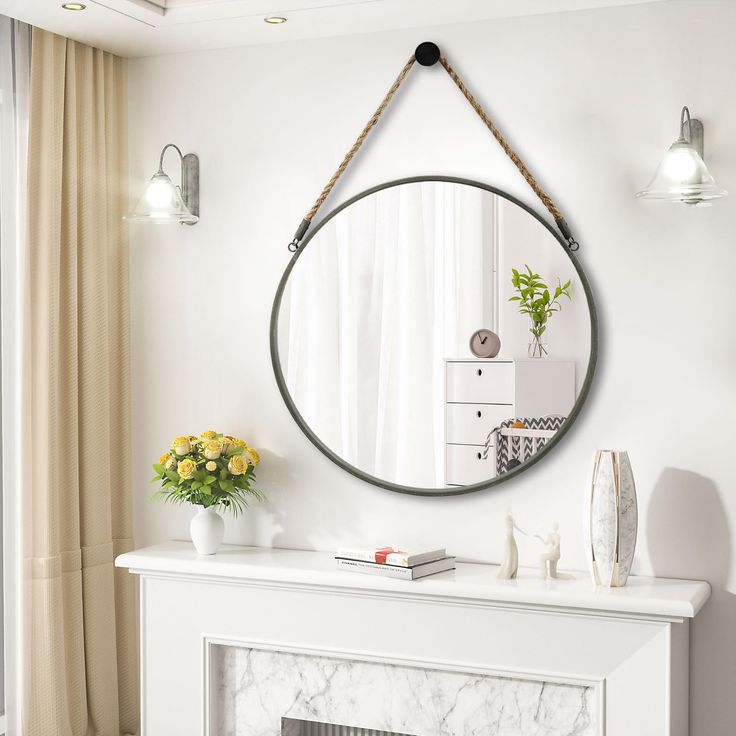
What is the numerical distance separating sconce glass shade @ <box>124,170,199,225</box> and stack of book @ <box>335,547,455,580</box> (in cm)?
113

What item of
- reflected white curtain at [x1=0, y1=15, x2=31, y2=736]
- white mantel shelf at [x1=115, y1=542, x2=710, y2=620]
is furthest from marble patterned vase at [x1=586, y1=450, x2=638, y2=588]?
reflected white curtain at [x1=0, y1=15, x2=31, y2=736]

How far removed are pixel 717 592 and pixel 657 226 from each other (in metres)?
0.98

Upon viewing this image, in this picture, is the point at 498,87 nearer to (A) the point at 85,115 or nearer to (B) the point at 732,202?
(B) the point at 732,202

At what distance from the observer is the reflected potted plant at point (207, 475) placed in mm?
2838

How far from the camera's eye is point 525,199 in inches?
108

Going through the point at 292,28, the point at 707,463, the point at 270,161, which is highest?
the point at 292,28

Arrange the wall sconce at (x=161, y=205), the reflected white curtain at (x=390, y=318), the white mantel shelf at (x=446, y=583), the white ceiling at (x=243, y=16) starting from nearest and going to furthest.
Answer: the white mantel shelf at (x=446, y=583) → the white ceiling at (x=243, y=16) → the reflected white curtain at (x=390, y=318) → the wall sconce at (x=161, y=205)

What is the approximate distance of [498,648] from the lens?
252cm

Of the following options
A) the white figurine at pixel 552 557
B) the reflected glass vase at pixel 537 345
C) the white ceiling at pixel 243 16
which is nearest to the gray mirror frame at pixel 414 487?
the reflected glass vase at pixel 537 345

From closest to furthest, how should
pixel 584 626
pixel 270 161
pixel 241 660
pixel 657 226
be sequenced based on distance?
pixel 584 626
pixel 657 226
pixel 241 660
pixel 270 161

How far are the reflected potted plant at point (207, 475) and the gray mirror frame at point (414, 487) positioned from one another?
0.72 feet

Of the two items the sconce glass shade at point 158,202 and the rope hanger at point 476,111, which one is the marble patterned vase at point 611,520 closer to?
the rope hanger at point 476,111

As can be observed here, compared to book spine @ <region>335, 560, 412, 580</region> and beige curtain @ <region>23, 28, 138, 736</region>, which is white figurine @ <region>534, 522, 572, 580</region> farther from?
beige curtain @ <region>23, 28, 138, 736</region>

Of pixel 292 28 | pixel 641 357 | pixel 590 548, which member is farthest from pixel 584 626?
pixel 292 28
